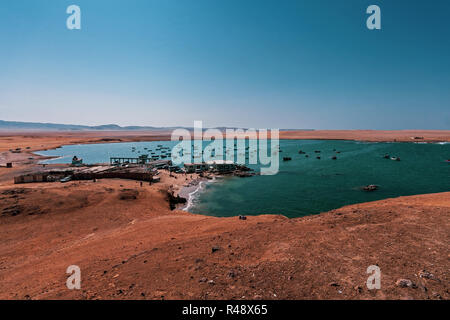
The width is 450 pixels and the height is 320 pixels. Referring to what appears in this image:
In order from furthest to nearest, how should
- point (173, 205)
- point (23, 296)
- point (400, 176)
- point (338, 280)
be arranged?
point (400, 176)
point (173, 205)
point (23, 296)
point (338, 280)

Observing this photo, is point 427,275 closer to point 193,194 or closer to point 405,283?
point 405,283

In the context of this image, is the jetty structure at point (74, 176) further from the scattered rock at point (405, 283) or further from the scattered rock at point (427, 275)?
the scattered rock at point (427, 275)

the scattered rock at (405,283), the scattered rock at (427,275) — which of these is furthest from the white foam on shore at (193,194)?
the scattered rock at (427,275)

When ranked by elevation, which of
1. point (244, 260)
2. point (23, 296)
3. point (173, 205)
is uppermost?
point (244, 260)

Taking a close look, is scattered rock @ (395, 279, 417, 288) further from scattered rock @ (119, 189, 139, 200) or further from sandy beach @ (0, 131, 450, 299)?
scattered rock @ (119, 189, 139, 200)

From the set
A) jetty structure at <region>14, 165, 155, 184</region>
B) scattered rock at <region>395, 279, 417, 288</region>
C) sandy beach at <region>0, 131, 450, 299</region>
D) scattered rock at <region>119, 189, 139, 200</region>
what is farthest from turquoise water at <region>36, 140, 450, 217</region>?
scattered rock at <region>395, 279, 417, 288</region>

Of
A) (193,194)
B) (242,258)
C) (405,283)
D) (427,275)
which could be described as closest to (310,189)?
(193,194)

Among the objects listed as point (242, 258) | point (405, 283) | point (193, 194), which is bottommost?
point (193, 194)

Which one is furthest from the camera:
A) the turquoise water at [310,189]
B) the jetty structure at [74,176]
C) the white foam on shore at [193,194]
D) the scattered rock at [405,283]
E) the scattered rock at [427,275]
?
the jetty structure at [74,176]

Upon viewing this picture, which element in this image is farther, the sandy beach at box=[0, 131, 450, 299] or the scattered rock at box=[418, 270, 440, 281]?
the scattered rock at box=[418, 270, 440, 281]

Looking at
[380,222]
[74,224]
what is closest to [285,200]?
[380,222]
